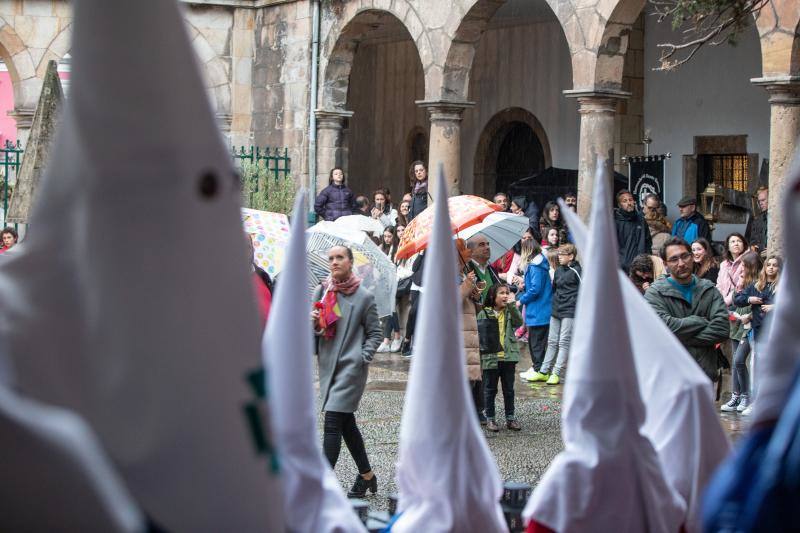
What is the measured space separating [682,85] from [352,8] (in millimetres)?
4780

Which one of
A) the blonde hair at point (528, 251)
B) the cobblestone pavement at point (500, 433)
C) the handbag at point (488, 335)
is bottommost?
the cobblestone pavement at point (500, 433)

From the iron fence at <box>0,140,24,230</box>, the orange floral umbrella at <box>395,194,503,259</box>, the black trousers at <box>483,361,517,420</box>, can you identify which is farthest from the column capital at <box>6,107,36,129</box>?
the black trousers at <box>483,361,517,420</box>

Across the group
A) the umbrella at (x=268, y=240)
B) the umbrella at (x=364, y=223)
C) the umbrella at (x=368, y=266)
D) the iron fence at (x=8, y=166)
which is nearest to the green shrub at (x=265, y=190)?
the iron fence at (x=8, y=166)

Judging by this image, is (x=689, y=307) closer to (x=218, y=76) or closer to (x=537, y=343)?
(x=537, y=343)

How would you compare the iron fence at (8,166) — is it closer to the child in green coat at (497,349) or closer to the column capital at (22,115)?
the column capital at (22,115)

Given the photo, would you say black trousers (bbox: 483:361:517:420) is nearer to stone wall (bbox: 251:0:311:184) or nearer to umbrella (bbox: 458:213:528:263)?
umbrella (bbox: 458:213:528:263)

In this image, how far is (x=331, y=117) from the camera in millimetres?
19188

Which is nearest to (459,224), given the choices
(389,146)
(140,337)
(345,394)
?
(345,394)

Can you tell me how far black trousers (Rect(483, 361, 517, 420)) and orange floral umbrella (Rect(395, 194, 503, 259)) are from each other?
3.40ft

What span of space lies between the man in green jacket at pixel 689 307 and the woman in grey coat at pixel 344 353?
159 cm

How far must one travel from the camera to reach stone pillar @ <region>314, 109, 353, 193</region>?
63.0 ft

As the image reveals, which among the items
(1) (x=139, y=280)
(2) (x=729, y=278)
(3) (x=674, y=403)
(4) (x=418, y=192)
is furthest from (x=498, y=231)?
(1) (x=139, y=280)

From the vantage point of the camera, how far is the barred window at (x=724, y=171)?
17.8 meters

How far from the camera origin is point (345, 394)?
700cm
